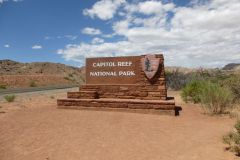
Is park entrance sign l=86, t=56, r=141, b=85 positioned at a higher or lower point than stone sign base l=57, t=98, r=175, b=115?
higher

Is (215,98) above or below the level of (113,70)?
below

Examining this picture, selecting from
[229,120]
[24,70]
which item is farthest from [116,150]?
[24,70]

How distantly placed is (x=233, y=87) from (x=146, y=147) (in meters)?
10.0

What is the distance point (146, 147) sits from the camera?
725 centimetres

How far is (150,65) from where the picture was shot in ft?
45.1

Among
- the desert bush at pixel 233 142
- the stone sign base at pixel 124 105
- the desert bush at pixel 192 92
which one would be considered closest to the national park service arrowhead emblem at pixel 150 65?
the stone sign base at pixel 124 105

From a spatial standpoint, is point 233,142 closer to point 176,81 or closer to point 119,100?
point 119,100

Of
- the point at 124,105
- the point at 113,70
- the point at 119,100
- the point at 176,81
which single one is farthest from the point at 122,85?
the point at 176,81

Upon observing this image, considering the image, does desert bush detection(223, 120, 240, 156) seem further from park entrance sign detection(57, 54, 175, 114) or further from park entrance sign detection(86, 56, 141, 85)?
park entrance sign detection(86, 56, 141, 85)

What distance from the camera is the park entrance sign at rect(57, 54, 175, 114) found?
43.4 feet

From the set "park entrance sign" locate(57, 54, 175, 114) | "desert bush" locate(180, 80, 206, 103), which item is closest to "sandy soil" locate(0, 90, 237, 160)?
"park entrance sign" locate(57, 54, 175, 114)

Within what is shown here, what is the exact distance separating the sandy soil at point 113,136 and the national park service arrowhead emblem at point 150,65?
238cm

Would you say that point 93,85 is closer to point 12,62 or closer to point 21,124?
point 21,124

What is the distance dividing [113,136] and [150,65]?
601 cm
